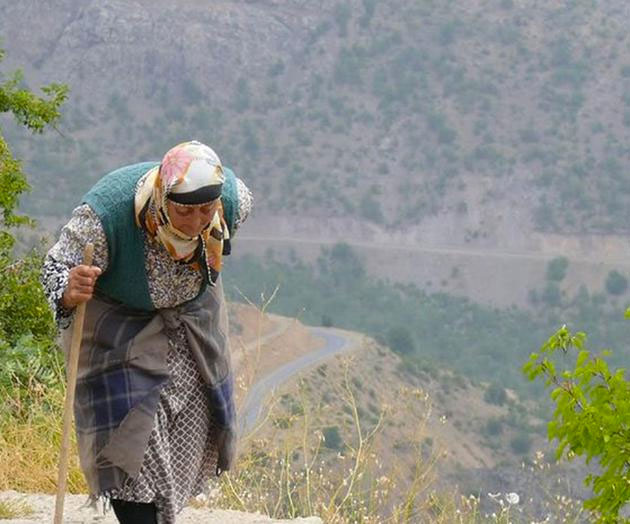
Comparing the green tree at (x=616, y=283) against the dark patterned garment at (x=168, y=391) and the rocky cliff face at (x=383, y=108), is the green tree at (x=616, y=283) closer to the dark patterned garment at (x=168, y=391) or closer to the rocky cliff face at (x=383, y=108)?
the rocky cliff face at (x=383, y=108)

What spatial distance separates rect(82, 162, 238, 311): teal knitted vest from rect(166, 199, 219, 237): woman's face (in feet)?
0.50

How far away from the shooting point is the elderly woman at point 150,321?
10.3ft

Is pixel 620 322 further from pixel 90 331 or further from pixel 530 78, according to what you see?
pixel 90 331

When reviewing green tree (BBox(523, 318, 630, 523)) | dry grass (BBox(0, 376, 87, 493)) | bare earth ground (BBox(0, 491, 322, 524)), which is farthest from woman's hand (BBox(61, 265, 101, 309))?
dry grass (BBox(0, 376, 87, 493))

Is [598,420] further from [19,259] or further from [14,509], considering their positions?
[19,259]

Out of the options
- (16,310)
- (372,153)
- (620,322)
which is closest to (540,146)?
(372,153)

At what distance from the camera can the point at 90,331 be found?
3.32 metres

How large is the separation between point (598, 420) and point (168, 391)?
1.15m

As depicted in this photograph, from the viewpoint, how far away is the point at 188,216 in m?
3.12

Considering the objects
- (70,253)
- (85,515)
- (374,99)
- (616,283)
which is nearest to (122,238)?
(70,253)

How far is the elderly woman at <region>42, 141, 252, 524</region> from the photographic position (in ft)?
10.3

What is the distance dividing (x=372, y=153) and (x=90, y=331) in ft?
238

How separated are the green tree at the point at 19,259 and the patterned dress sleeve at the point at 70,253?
4.03 m

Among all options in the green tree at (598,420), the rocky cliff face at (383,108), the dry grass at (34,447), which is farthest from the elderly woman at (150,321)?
the rocky cliff face at (383,108)
